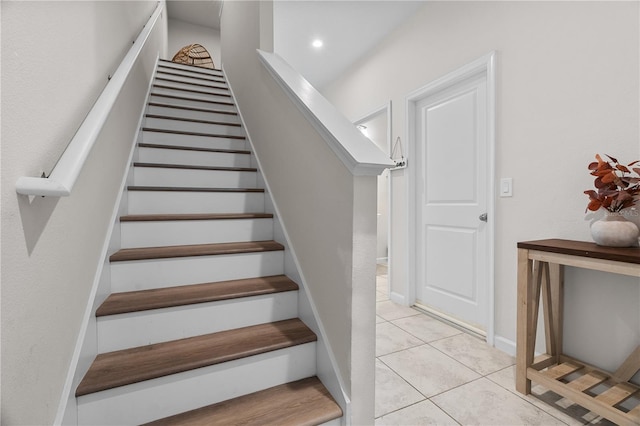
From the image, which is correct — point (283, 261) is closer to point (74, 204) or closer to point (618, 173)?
point (74, 204)

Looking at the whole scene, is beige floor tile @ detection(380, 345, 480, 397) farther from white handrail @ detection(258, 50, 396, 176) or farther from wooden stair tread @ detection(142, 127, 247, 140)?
wooden stair tread @ detection(142, 127, 247, 140)

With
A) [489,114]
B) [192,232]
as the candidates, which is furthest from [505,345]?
[192,232]

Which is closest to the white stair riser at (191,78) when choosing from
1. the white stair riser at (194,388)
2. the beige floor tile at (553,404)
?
the white stair riser at (194,388)

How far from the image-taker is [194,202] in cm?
192

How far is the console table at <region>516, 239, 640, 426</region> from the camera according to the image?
1301mm

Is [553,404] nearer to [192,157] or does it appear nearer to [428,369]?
[428,369]

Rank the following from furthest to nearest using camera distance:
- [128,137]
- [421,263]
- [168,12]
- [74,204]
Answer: [168,12] < [421,263] < [128,137] < [74,204]

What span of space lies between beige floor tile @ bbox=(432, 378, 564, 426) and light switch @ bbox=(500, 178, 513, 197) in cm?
119

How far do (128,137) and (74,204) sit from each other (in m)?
1.03

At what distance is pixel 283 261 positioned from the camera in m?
1.73

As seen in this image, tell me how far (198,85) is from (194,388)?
3.39 metres

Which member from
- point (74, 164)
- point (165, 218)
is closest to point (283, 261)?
point (165, 218)

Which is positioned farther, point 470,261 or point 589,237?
point 470,261

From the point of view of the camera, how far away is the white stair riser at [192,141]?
92.7 inches
